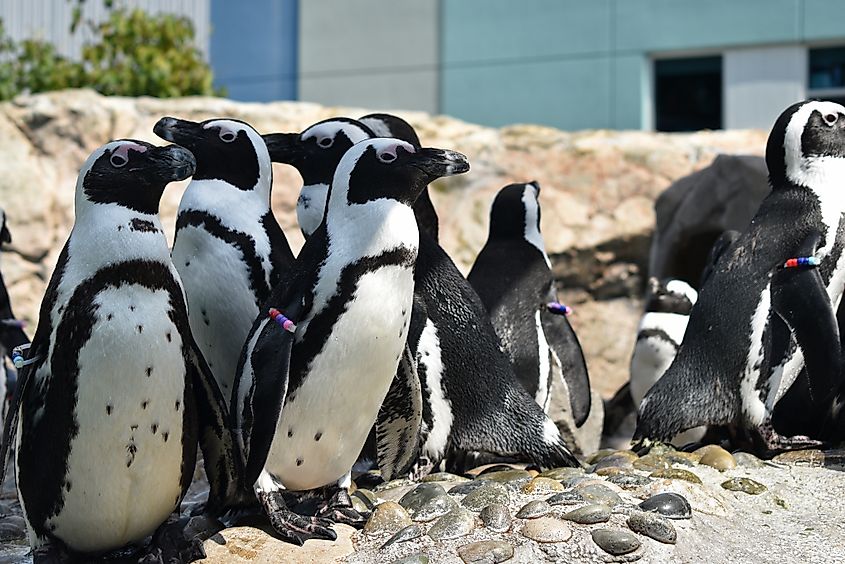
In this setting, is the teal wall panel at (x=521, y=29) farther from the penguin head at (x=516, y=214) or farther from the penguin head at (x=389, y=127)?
the penguin head at (x=389, y=127)

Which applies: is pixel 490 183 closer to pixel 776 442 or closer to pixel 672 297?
pixel 672 297

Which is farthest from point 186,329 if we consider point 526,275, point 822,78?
point 822,78

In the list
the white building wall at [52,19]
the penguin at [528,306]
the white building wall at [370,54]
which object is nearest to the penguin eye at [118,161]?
the penguin at [528,306]

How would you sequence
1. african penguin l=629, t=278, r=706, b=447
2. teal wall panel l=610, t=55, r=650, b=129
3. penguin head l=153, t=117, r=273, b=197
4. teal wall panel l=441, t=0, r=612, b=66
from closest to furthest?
penguin head l=153, t=117, r=273, b=197
african penguin l=629, t=278, r=706, b=447
teal wall panel l=610, t=55, r=650, b=129
teal wall panel l=441, t=0, r=612, b=66

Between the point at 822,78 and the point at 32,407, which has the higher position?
the point at 822,78

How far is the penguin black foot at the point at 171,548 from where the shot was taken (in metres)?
2.57

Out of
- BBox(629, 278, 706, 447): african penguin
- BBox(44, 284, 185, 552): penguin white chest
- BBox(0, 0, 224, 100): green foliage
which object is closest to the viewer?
BBox(44, 284, 185, 552): penguin white chest

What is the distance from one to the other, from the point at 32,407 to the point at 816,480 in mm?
2409

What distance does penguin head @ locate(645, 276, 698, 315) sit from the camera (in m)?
5.32

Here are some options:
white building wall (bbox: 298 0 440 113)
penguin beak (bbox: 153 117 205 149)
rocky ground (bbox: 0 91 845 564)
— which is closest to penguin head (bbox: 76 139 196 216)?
penguin beak (bbox: 153 117 205 149)

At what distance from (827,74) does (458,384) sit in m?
7.83

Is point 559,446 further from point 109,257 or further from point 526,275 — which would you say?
point 109,257

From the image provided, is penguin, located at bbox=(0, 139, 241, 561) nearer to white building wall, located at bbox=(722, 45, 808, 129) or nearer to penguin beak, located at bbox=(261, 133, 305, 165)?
penguin beak, located at bbox=(261, 133, 305, 165)

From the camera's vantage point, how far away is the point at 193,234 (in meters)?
3.16
